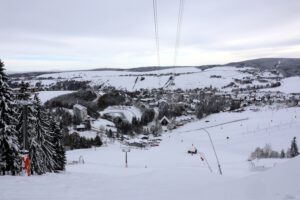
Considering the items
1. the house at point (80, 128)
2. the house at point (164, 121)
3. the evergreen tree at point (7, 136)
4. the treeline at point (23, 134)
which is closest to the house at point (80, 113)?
the house at point (80, 128)

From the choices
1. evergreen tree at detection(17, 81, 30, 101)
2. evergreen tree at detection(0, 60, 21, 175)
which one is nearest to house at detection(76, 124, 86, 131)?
evergreen tree at detection(17, 81, 30, 101)

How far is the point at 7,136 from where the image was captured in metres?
24.1

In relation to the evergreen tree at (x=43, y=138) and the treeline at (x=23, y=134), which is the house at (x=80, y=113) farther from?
the evergreen tree at (x=43, y=138)

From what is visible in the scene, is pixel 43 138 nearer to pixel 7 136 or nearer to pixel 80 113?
pixel 7 136

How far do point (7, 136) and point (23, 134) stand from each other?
1308 millimetres

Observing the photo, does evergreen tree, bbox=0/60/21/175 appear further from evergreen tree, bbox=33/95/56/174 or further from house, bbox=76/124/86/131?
house, bbox=76/124/86/131

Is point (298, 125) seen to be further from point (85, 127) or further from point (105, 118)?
point (105, 118)

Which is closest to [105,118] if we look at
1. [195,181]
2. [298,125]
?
[298,125]

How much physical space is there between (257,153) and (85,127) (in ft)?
262

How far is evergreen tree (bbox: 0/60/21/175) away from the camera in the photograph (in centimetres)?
2381

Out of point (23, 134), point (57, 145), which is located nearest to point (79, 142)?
point (57, 145)

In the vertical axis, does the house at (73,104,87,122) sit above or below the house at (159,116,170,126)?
above

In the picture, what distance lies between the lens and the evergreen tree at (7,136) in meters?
23.8

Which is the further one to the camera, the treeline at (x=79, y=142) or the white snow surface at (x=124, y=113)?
the white snow surface at (x=124, y=113)
